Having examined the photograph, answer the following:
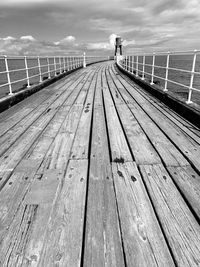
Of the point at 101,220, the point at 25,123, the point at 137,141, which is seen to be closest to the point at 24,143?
the point at 25,123

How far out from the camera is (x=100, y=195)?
192 centimetres

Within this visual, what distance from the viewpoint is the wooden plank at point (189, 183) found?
6.02 feet

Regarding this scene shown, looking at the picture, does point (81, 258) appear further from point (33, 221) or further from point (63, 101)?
point (63, 101)

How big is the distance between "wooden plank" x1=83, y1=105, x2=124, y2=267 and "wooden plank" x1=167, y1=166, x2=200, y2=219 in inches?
25.0

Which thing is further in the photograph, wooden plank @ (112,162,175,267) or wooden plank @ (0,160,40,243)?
wooden plank @ (0,160,40,243)

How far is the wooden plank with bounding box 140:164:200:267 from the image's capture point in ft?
4.49

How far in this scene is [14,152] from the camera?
9.13ft

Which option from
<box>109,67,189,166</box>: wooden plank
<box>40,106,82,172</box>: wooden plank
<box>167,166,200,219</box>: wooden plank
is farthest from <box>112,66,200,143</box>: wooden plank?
<box>40,106,82,172</box>: wooden plank

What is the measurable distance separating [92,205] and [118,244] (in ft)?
1.42

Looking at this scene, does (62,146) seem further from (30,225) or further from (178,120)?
(178,120)

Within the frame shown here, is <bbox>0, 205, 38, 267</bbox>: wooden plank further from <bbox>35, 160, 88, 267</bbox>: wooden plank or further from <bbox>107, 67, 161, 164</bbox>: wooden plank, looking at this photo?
<bbox>107, 67, 161, 164</bbox>: wooden plank

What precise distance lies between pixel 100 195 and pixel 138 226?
459 millimetres

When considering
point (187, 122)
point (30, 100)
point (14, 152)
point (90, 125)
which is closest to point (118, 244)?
point (14, 152)

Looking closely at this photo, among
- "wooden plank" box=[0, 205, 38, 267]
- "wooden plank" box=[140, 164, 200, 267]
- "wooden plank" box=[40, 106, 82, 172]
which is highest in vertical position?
"wooden plank" box=[40, 106, 82, 172]
